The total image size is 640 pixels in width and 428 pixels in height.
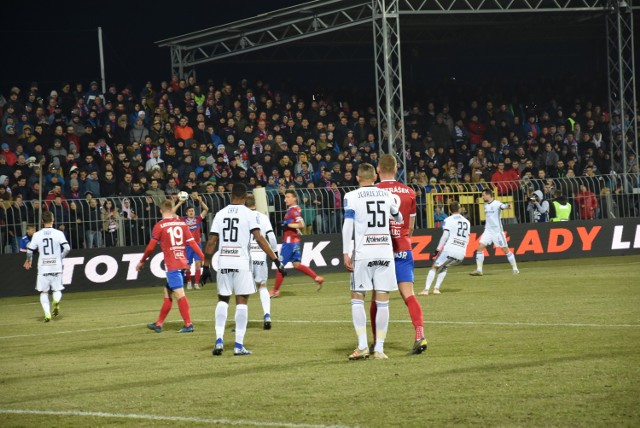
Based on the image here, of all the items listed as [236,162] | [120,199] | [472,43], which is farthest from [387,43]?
[472,43]

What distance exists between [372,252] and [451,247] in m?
A: 10.4

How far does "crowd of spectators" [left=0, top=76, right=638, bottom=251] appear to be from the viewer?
89.5ft

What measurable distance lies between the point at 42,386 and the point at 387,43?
22.4 m

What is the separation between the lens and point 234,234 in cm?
1266

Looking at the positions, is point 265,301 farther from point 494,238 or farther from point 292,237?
point 494,238

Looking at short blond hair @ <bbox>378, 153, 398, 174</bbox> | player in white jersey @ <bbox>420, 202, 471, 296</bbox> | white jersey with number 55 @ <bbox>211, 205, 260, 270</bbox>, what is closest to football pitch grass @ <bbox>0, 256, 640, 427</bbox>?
white jersey with number 55 @ <bbox>211, 205, 260, 270</bbox>

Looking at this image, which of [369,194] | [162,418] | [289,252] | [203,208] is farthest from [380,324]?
[203,208]

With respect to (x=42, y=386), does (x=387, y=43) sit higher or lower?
higher

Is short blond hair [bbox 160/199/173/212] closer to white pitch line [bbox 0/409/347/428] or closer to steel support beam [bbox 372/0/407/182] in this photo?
white pitch line [bbox 0/409/347/428]

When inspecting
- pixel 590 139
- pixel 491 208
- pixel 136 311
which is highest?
pixel 590 139

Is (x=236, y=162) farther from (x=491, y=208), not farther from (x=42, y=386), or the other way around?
(x=42, y=386)

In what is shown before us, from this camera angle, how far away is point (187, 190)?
28500 mm

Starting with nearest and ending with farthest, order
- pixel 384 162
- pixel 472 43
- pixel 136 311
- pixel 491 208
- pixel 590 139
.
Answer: pixel 384 162, pixel 136 311, pixel 491 208, pixel 590 139, pixel 472 43

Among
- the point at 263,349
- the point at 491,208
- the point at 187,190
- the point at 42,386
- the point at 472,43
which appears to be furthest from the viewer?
the point at 472,43
